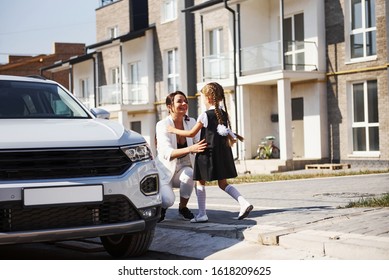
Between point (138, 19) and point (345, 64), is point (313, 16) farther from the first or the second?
point (138, 19)

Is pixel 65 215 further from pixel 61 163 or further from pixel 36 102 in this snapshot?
pixel 36 102

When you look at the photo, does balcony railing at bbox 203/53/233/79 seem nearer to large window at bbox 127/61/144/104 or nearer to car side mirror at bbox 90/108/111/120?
large window at bbox 127/61/144/104

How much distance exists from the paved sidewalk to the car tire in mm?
487

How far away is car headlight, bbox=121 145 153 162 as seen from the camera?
5.02 meters

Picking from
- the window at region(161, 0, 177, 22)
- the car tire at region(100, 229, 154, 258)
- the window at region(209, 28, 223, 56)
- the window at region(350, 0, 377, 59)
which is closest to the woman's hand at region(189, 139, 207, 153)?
the car tire at region(100, 229, 154, 258)

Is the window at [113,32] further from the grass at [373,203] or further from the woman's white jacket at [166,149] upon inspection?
the grass at [373,203]

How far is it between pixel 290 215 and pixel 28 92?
2.89 meters

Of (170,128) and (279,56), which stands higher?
(279,56)

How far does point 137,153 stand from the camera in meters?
5.12

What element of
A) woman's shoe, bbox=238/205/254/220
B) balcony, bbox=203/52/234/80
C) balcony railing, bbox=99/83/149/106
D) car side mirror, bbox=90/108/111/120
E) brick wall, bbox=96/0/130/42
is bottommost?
woman's shoe, bbox=238/205/254/220

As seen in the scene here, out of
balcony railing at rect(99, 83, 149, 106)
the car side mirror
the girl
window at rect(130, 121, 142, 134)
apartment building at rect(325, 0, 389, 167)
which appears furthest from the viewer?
window at rect(130, 121, 142, 134)

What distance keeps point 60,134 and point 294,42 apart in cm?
1658

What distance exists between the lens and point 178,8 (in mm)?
27469

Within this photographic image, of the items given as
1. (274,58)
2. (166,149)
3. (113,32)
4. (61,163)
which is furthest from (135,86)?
(61,163)
